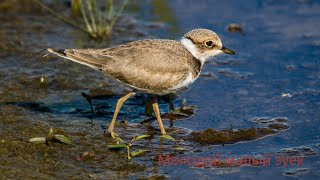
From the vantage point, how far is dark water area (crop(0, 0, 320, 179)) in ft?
23.8

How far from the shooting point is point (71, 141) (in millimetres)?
7770

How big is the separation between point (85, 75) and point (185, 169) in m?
3.27

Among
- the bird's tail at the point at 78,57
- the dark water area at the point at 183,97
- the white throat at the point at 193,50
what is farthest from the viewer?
the white throat at the point at 193,50

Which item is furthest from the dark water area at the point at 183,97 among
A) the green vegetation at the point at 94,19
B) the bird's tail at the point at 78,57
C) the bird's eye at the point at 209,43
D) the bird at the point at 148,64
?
the bird's eye at the point at 209,43

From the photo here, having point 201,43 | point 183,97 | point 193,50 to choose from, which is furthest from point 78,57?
point 183,97

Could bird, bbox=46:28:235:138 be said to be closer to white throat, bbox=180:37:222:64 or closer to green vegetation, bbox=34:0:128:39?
white throat, bbox=180:37:222:64

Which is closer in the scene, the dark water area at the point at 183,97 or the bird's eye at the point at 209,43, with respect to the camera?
the dark water area at the point at 183,97

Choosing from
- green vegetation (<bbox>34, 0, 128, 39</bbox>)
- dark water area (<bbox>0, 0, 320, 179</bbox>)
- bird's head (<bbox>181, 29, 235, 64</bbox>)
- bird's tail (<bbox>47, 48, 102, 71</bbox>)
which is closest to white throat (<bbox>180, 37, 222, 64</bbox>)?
bird's head (<bbox>181, 29, 235, 64</bbox>)

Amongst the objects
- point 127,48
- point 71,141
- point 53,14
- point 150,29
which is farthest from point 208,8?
point 71,141

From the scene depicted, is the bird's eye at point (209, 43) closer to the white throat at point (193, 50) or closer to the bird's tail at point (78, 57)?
the white throat at point (193, 50)

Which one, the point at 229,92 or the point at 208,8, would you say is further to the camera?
the point at 208,8

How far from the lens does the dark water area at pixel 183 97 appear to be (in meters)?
7.25

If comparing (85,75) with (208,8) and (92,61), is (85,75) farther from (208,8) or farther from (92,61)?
(208,8)

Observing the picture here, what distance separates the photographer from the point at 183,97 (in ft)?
31.0
